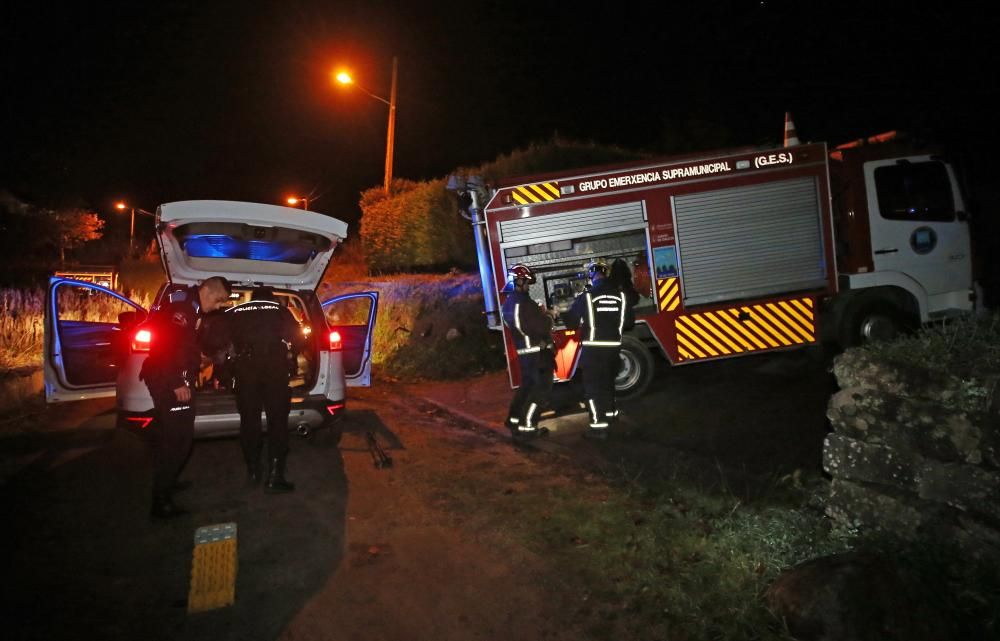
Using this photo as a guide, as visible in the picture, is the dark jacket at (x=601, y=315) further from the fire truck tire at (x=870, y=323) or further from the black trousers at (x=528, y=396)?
the fire truck tire at (x=870, y=323)

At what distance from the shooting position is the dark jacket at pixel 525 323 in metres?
6.77

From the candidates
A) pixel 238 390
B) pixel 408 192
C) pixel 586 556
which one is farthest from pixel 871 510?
pixel 408 192

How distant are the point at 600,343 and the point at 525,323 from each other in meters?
0.79

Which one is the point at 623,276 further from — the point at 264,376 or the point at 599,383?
the point at 264,376

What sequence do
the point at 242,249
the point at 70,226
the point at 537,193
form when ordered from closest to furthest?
the point at 242,249 → the point at 537,193 → the point at 70,226

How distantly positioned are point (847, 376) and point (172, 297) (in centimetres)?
460

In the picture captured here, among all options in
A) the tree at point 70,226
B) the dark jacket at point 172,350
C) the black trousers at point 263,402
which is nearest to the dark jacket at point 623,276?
the black trousers at point 263,402

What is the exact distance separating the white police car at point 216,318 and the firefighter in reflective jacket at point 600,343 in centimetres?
245

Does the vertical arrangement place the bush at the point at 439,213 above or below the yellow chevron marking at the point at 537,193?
above

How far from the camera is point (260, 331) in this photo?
5.18 metres

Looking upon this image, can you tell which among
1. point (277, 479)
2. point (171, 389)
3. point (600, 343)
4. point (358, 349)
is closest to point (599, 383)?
point (600, 343)

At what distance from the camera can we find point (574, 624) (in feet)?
11.1

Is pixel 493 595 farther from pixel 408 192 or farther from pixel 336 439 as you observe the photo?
pixel 408 192

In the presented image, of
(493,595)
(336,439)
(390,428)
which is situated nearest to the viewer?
(493,595)
